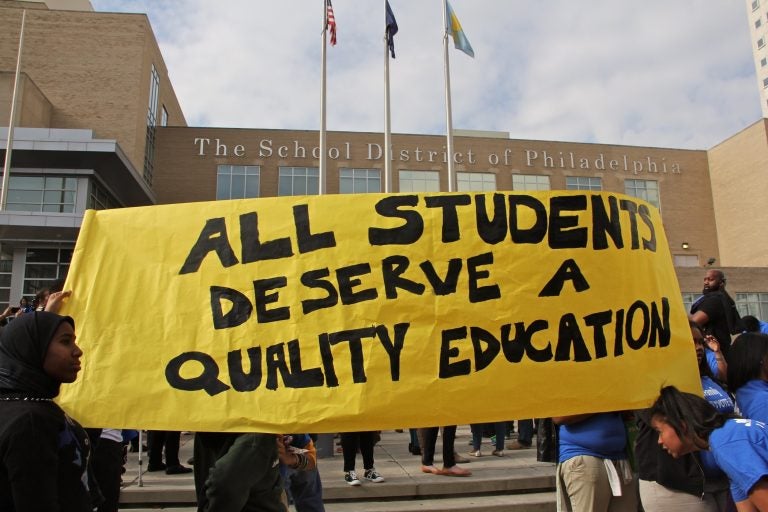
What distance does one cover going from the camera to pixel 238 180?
39219mm

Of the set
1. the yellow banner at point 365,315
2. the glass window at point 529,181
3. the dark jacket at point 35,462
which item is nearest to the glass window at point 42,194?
the yellow banner at point 365,315

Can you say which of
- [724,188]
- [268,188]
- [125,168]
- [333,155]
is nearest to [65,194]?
[125,168]

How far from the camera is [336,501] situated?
648 centimetres

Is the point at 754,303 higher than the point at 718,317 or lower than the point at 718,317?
higher

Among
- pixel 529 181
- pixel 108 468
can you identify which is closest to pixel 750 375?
pixel 108 468

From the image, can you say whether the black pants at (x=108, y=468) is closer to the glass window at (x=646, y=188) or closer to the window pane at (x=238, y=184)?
the window pane at (x=238, y=184)

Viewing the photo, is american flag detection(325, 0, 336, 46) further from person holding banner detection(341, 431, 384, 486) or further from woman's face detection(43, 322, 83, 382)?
woman's face detection(43, 322, 83, 382)

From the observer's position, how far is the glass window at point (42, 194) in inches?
1060

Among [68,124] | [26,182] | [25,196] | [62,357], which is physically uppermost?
[68,124]

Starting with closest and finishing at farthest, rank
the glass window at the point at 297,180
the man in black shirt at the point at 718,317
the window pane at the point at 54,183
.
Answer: the man in black shirt at the point at 718,317 → the window pane at the point at 54,183 → the glass window at the point at 297,180

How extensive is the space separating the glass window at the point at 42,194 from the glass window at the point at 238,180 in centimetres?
1219

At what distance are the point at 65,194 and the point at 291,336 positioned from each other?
2800 centimetres

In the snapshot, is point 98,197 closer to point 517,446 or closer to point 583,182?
point 517,446

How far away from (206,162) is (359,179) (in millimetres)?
10033
